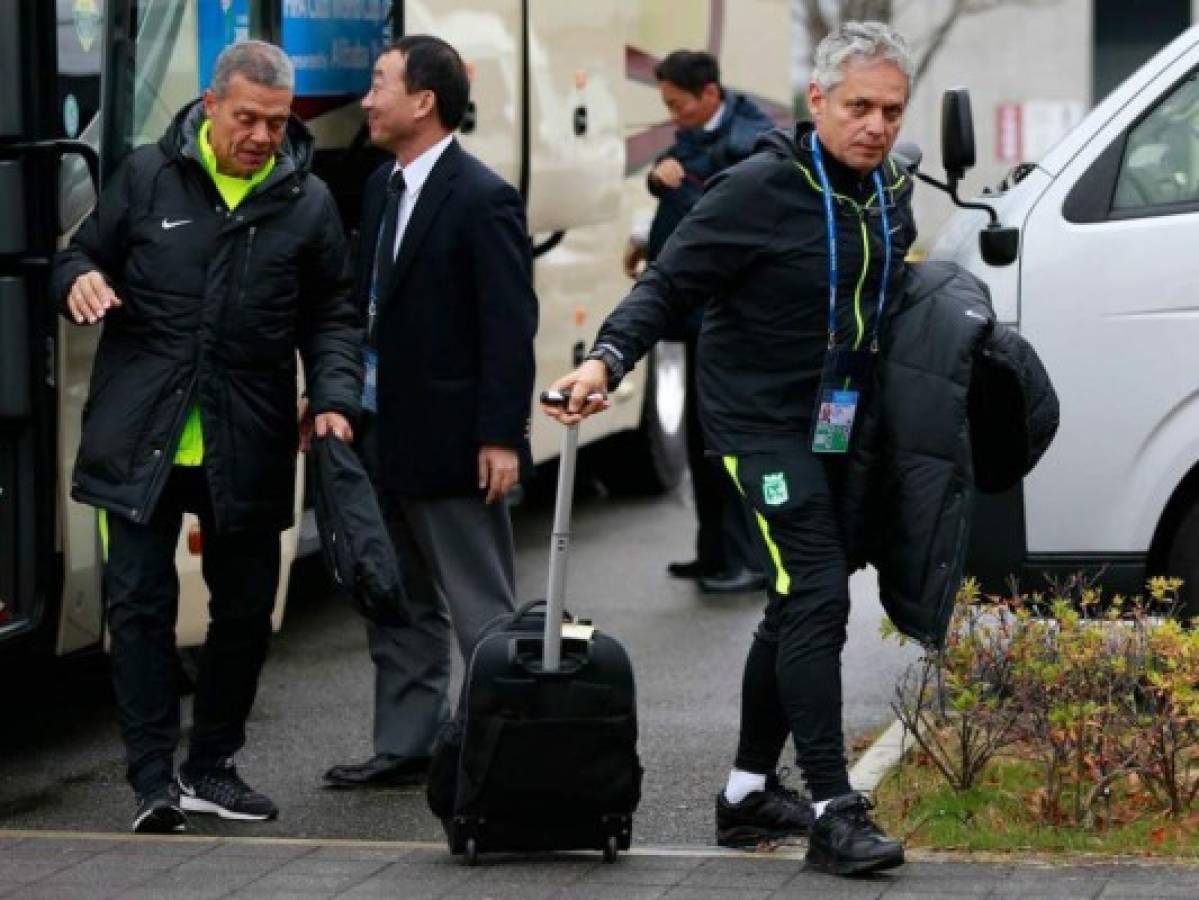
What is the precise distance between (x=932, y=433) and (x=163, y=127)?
8.04 ft

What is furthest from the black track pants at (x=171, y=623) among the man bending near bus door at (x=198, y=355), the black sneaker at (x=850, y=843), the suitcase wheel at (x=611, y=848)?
the black sneaker at (x=850, y=843)

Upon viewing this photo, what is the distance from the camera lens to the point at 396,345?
23.2 feet

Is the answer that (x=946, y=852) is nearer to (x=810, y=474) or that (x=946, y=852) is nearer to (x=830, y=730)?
(x=830, y=730)

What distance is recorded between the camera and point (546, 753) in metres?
6.07

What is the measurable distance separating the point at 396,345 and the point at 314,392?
38 cm

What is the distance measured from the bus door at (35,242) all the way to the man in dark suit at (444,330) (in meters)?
0.72

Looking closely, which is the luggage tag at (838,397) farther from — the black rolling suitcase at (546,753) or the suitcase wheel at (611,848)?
the suitcase wheel at (611,848)

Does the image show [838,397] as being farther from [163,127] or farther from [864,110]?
[163,127]

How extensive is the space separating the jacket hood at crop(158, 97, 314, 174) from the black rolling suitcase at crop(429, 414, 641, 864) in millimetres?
1423

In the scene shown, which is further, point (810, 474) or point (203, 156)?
point (203, 156)

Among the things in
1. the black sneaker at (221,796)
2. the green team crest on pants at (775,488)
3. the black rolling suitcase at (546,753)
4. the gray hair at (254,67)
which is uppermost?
the gray hair at (254,67)

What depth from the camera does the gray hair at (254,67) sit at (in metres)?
6.57

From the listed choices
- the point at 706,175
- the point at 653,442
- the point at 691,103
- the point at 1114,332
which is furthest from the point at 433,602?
the point at 653,442

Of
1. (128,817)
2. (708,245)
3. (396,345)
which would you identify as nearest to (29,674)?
(128,817)
